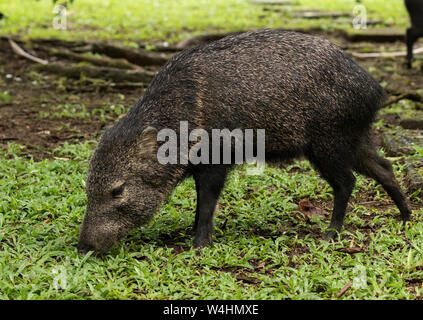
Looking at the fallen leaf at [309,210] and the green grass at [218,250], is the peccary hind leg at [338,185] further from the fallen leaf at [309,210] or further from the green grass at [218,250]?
the fallen leaf at [309,210]

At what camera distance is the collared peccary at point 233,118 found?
164 inches

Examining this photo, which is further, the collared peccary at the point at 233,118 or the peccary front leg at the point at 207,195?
the peccary front leg at the point at 207,195

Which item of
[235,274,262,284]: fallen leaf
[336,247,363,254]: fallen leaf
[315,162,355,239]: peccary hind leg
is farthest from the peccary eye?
[336,247,363,254]: fallen leaf

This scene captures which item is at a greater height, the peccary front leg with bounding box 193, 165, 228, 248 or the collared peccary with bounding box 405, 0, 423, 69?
the collared peccary with bounding box 405, 0, 423, 69

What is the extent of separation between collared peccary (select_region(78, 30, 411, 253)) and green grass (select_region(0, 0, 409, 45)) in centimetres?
747

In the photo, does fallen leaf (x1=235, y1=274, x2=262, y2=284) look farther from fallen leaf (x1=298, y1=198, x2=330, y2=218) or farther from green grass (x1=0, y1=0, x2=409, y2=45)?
green grass (x1=0, y1=0, x2=409, y2=45)

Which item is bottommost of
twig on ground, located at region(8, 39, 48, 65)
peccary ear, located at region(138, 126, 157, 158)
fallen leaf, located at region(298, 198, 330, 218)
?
fallen leaf, located at region(298, 198, 330, 218)

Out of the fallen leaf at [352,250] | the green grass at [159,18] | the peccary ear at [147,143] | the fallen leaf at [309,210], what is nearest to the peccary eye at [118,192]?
the peccary ear at [147,143]

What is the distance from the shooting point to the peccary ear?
420cm

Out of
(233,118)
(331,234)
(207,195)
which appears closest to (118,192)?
(207,195)

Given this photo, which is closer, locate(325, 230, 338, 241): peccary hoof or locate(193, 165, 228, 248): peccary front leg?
locate(193, 165, 228, 248): peccary front leg

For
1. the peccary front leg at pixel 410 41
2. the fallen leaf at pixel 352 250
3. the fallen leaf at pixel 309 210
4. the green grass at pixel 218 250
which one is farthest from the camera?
the peccary front leg at pixel 410 41
